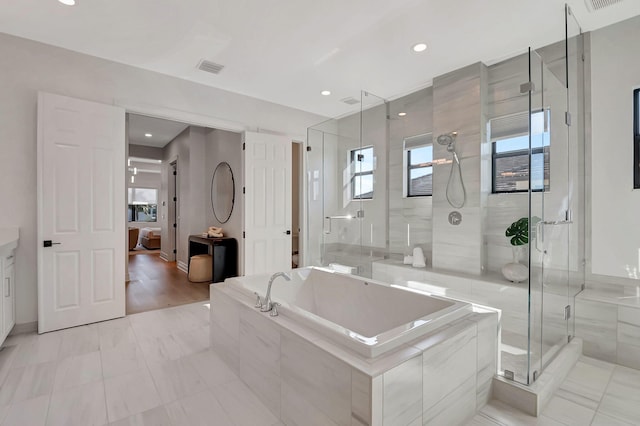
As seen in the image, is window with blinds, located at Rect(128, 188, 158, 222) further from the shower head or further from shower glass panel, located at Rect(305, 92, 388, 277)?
the shower head

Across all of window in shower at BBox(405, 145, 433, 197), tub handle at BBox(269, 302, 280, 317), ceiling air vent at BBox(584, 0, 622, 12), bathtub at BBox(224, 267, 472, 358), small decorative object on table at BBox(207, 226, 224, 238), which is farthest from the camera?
small decorative object on table at BBox(207, 226, 224, 238)

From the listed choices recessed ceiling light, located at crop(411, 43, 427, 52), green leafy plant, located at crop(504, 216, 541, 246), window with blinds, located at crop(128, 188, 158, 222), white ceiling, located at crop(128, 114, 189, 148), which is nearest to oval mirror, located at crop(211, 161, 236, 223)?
white ceiling, located at crop(128, 114, 189, 148)

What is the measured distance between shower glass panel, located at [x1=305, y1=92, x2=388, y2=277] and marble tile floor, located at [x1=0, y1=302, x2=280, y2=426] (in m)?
1.92

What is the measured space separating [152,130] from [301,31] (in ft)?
15.2

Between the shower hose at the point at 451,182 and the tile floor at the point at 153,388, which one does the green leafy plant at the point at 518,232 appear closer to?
the shower hose at the point at 451,182

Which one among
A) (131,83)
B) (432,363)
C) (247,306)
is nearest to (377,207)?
(247,306)

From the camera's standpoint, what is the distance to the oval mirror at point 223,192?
509cm

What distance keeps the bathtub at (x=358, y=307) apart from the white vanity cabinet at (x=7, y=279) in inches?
65.4

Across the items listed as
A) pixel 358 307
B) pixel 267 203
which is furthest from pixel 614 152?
pixel 267 203

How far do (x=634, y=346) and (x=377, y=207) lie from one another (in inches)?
100

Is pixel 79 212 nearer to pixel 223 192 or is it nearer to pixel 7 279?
pixel 7 279

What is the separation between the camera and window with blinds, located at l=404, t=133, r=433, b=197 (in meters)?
3.79

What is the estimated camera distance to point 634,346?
2.20 metres

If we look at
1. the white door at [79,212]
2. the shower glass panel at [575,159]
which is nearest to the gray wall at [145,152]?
the white door at [79,212]
